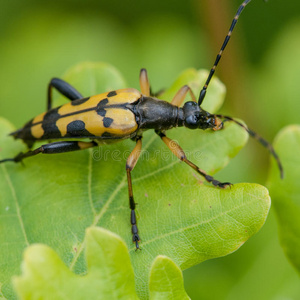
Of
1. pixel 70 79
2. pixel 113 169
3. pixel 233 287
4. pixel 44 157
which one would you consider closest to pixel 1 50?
pixel 70 79

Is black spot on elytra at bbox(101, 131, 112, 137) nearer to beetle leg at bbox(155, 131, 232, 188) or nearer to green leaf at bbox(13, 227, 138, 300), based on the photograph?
beetle leg at bbox(155, 131, 232, 188)

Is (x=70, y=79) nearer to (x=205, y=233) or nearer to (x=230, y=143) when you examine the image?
(x=230, y=143)

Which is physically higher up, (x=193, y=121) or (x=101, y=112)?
(x=193, y=121)

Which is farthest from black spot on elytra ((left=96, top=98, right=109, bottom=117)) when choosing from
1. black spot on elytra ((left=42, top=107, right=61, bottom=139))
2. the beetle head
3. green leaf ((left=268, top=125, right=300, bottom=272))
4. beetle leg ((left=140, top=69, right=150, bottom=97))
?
green leaf ((left=268, top=125, right=300, bottom=272))

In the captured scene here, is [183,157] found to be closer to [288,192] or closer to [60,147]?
[288,192]

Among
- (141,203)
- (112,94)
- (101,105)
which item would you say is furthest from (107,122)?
(141,203)

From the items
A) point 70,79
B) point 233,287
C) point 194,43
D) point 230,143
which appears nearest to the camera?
point 230,143
